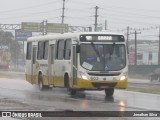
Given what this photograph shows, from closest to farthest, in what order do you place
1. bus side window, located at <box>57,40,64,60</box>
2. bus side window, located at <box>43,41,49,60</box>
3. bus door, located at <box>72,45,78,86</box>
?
bus door, located at <box>72,45,78,86</box>, bus side window, located at <box>57,40,64,60</box>, bus side window, located at <box>43,41,49,60</box>

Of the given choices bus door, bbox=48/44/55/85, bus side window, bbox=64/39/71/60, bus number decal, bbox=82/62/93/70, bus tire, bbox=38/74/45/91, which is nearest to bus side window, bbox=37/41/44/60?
bus tire, bbox=38/74/45/91

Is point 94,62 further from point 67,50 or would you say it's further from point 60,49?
point 60,49

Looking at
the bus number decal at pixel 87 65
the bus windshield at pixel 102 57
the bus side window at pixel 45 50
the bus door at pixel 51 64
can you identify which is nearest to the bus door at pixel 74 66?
the bus windshield at pixel 102 57

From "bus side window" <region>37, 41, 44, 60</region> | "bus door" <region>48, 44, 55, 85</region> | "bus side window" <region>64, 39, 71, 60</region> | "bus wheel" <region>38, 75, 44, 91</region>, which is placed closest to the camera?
"bus side window" <region>64, 39, 71, 60</region>

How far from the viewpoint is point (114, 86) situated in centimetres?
2464

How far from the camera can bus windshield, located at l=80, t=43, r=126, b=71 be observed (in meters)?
24.6

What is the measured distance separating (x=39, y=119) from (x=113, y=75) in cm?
1004

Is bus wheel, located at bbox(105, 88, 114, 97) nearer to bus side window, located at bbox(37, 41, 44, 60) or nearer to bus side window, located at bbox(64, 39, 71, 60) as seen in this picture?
bus side window, located at bbox(64, 39, 71, 60)

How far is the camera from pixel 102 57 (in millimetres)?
24688

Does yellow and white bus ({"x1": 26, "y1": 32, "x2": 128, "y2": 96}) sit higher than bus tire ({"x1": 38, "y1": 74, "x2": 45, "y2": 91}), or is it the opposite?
yellow and white bus ({"x1": 26, "y1": 32, "x2": 128, "y2": 96})

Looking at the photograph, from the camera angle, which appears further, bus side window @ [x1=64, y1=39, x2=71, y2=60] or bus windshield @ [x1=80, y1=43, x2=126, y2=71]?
bus side window @ [x1=64, y1=39, x2=71, y2=60]

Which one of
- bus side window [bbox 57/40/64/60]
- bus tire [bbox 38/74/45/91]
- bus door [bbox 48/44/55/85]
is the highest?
bus side window [bbox 57/40/64/60]

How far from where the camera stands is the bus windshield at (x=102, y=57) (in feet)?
80.6

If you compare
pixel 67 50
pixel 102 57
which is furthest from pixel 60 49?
pixel 102 57
